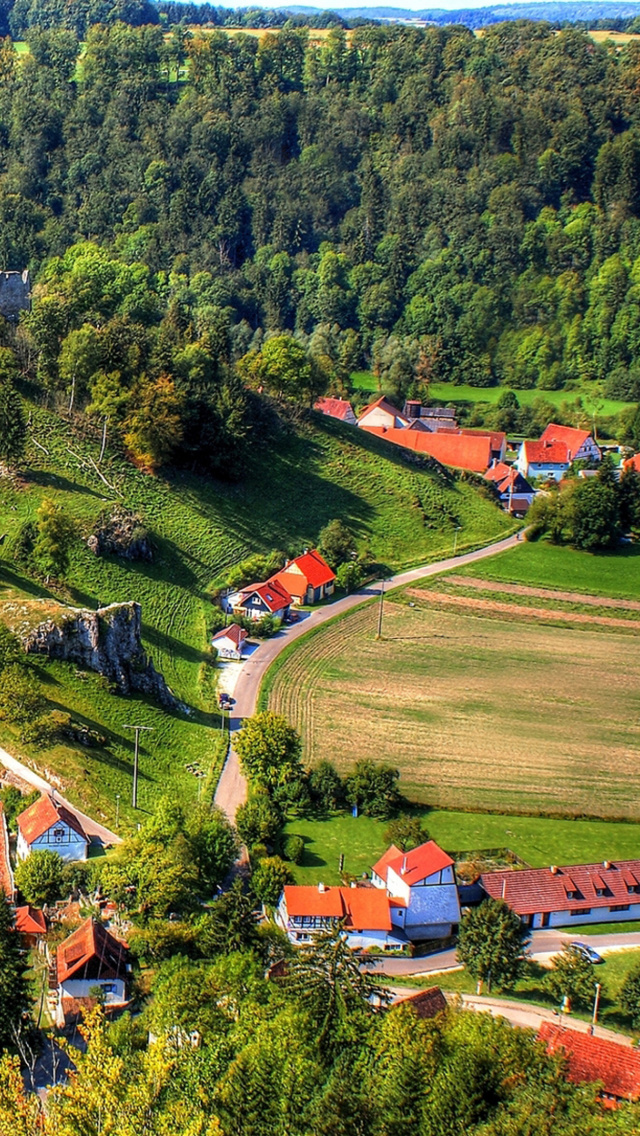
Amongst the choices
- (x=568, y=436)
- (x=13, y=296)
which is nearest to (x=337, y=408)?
(x=568, y=436)

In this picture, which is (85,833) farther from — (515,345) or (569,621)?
(515,345)

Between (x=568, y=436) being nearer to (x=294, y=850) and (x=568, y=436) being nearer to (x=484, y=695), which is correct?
(x=484, y=695)

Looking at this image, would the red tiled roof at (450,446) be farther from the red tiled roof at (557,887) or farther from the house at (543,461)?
the red tiled roof at (557,887)

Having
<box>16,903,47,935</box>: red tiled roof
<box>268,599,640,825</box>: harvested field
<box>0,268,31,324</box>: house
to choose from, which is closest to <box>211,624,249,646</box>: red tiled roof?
<box>268,599,640,825</box>: harvested field

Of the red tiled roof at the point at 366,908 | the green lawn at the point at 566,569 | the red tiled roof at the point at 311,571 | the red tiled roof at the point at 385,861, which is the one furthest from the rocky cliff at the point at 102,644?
the green lawn at the point at 566,569

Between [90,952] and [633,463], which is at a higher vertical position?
[90,952]

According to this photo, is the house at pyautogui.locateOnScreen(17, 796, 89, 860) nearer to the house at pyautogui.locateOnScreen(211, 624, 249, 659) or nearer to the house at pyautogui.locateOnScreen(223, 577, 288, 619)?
the house at pyautogui.locateOnScreen(211, 624, 249, 659)

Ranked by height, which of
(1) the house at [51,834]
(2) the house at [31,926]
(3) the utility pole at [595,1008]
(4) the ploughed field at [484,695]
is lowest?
(4) the ploughed field at [484,695]
